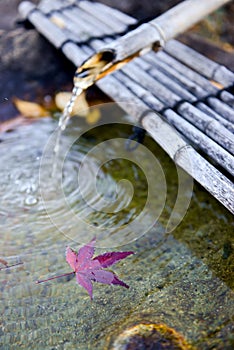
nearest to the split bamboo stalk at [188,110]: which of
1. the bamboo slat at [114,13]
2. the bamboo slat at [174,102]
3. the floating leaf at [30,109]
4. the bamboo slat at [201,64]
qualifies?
the bamboo slat at [174,102]

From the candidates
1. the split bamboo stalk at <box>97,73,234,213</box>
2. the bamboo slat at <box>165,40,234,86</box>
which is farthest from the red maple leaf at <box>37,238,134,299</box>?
the bamboo slat at <box>165,40,234,86</box>

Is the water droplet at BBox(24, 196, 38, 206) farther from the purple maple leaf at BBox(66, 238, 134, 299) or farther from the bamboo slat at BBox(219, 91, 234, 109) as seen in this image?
the bamboo slat at BBox(219, 91, 234, 109)

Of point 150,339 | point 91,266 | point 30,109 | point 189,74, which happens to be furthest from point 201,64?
point 150,339

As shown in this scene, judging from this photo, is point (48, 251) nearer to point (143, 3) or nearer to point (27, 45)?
point (27, 45)

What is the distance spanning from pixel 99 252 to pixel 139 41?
983 millimetres

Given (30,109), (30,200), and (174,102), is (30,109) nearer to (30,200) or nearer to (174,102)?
(30,200)

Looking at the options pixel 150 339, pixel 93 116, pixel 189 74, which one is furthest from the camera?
pixel 93 116

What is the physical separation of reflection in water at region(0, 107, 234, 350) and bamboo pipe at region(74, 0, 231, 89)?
52cm

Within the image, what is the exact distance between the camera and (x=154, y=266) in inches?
70.7

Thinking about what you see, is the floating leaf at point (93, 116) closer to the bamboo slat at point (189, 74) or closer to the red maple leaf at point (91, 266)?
the bamboo slat at point (189, 74)

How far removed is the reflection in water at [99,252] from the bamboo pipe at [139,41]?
517mm

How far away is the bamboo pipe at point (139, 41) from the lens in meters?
2.04

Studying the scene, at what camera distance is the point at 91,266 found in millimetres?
1706

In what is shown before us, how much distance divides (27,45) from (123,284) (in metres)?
1.76
